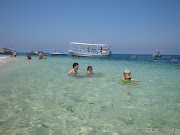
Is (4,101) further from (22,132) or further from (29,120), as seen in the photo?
(22,132)

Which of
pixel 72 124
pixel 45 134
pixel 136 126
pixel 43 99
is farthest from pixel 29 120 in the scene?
pixel 136 126

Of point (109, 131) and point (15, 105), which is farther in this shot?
point (15, 105)

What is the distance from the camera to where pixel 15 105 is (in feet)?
13.5

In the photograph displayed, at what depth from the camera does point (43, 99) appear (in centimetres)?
477

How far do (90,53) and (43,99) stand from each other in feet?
153

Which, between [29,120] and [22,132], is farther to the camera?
[29,120]

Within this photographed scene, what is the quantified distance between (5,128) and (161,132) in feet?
10.0

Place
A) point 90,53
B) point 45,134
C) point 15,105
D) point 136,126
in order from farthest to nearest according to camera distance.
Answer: point 90,53, point 15,105, point 136,126, point 45,134

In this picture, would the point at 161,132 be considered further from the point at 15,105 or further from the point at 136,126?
the point at 15,105

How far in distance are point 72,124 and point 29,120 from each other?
98 centimetres

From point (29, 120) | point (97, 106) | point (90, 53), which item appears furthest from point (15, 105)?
point (90, 53)

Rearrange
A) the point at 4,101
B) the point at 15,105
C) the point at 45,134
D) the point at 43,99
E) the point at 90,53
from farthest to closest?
the point at 90,53 < the point at 43,99 < the point at 4,101 < the point at 15,105 < the point at 45,134

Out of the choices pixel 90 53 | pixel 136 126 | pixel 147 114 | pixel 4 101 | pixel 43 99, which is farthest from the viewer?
pixel 90 53

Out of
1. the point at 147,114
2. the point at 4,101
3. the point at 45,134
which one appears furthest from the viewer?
the point at 4,101
